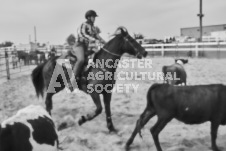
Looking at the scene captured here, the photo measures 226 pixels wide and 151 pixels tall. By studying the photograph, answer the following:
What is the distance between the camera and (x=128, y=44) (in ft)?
18.6

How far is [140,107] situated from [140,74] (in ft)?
17.1

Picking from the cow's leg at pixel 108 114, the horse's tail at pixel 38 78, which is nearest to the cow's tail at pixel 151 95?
the cow's leg at pixel 108 114

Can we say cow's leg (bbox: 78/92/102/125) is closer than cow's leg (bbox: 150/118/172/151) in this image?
No

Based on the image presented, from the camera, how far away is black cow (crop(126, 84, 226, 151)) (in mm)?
4242

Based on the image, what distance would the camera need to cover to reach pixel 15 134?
282 centimetres

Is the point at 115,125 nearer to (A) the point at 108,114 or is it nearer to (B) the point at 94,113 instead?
(A) the point at 108,114

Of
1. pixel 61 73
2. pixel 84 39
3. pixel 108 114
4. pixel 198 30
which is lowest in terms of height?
pixel 108 114

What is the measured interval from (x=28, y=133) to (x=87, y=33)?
133 inches

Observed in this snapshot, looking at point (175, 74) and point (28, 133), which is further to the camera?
point (175, 74)

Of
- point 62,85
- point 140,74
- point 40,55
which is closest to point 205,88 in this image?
point 62,85

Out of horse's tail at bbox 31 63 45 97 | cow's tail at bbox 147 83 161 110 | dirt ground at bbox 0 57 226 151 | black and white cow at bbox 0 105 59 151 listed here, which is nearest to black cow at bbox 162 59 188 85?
dirt ground at bbox 0 57 226 151

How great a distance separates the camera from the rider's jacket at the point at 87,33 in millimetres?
5855

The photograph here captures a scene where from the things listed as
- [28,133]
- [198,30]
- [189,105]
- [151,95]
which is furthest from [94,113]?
[198,30]

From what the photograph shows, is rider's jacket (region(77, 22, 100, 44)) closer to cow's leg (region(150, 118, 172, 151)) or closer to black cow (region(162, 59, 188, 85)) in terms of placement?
cow's leg (region(150, 118, 172, 151))
